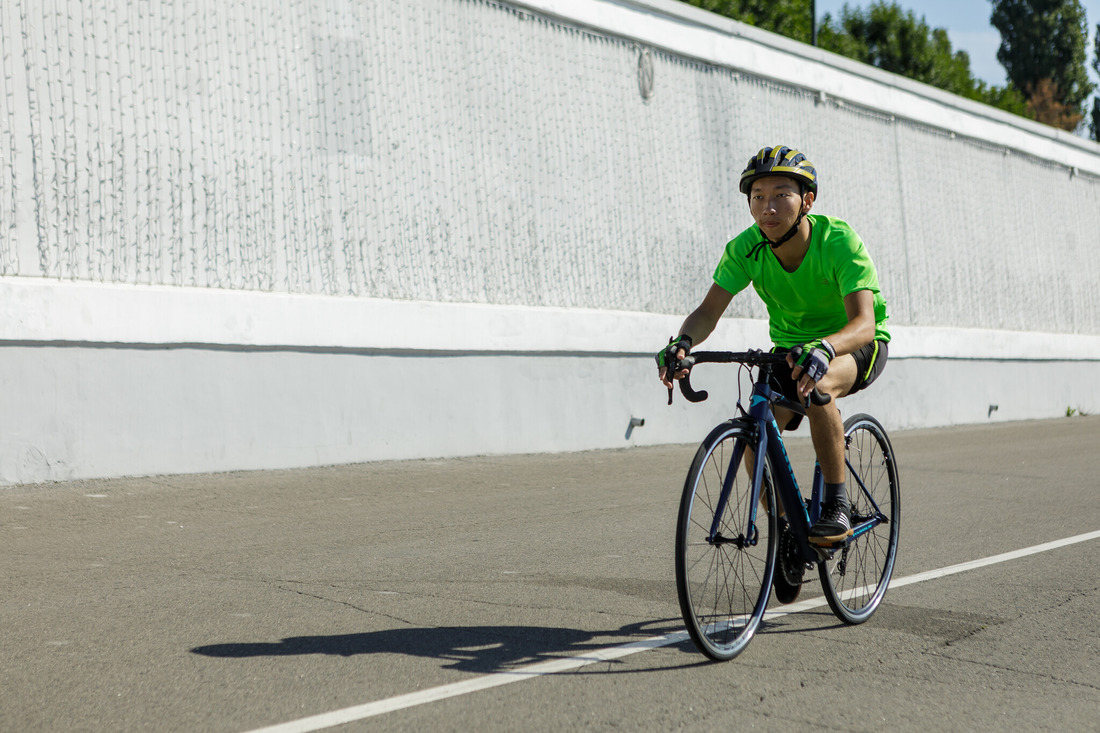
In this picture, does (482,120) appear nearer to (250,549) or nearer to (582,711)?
(250,549)

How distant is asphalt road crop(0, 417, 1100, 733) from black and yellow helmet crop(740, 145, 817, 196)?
193 cm

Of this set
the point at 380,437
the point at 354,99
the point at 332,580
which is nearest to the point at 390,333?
the point at 380,437

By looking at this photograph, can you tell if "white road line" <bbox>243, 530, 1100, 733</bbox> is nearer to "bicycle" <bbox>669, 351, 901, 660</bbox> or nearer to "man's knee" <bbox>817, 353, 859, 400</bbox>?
"bicycle" <bbox>669, 351, 901, 660</bbox>

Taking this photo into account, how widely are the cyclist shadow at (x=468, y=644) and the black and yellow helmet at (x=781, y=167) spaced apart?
1957 millimetres

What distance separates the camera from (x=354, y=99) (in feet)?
39.1

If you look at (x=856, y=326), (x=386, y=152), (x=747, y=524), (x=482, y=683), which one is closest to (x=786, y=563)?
(x=747, y=524)

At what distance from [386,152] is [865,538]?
310 inches

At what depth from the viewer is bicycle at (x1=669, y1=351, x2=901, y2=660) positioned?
176 inches

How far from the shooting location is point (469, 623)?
5.23m

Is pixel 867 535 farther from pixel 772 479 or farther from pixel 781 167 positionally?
pixel 781 167

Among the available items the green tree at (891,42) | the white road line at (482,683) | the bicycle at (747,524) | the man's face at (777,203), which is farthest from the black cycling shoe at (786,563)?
the green tree at (891,42)

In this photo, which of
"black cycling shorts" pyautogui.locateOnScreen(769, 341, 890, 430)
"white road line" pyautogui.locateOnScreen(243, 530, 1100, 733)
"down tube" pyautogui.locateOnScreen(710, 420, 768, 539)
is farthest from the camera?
"black cycling shorts" pyautogui.locateOnScreen(769, 341, 890, 430)

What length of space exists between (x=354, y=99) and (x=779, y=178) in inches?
306

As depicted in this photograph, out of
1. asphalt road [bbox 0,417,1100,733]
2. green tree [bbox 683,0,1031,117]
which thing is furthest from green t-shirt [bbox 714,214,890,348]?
green tree [bbox 683,0,1031,117]
